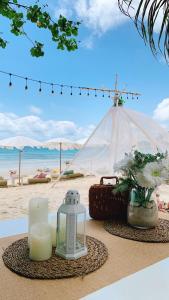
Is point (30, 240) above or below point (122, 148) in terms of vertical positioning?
below

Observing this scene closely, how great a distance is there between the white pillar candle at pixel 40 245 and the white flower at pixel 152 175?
1.23ft

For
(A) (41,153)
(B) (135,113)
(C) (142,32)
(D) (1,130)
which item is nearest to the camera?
(C) (142,32)

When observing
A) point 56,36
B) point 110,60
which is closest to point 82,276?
point 56,36

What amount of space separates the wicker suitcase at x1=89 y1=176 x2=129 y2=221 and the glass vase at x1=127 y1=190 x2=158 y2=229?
10 cm

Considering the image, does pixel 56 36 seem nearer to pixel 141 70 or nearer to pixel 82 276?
pixel 82 276

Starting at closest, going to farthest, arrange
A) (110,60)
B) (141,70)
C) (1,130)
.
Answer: (141,70), (110,60), (1,130)

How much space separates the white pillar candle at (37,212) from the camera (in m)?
0.77

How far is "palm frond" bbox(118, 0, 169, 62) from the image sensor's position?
0.52 meters

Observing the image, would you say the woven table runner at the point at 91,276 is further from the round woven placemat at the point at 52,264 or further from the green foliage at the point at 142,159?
the green foliage at the point at 142,159

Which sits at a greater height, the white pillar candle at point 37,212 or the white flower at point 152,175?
the white flower at point 152,175

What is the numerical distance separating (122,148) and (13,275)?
2.07 metres

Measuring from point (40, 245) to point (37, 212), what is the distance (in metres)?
0.12

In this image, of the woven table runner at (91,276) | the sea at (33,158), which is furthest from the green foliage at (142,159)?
the sea at (33,158)

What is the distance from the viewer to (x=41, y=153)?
16.4 m
